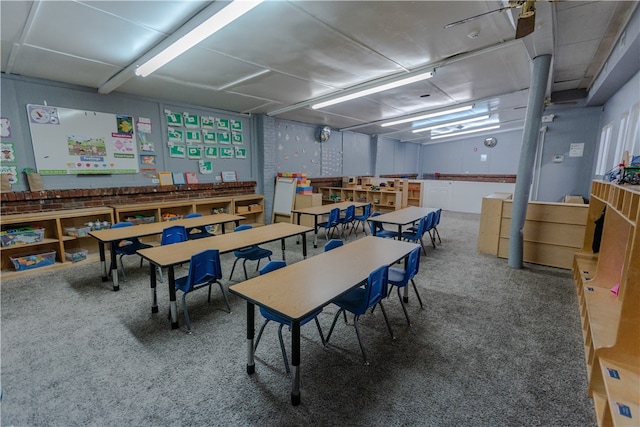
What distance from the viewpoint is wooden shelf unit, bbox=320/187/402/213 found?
8203 mm

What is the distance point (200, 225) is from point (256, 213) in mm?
2965

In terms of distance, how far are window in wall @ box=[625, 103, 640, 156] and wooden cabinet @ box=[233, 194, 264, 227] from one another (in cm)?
638

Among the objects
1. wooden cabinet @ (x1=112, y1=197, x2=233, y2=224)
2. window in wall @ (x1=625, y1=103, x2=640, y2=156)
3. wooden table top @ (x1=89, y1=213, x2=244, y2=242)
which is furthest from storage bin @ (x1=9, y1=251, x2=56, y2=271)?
window in wall @ (x1=625, y1=103, x2=640, y2=156)

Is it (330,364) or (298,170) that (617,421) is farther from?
(298,170)

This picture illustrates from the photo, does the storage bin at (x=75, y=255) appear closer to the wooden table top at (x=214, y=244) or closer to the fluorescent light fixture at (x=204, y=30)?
the wooden table top at (x=214, y=244)

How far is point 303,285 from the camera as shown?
213cm

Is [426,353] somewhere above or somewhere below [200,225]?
below

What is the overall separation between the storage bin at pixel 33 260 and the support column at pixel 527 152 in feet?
23.3

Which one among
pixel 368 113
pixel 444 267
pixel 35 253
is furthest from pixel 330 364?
pixel 368 113

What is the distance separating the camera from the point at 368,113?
681 cm

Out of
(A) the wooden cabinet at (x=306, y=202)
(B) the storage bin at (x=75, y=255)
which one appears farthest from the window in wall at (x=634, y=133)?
Result: (B) the storage bin at (x=75, y=255)

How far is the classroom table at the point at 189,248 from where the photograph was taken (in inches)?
106

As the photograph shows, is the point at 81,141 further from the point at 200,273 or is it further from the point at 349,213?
the point at 349,213

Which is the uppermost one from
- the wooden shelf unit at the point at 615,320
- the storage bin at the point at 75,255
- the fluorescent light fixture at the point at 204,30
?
the fluorescent light fixture at the point at 204,30
